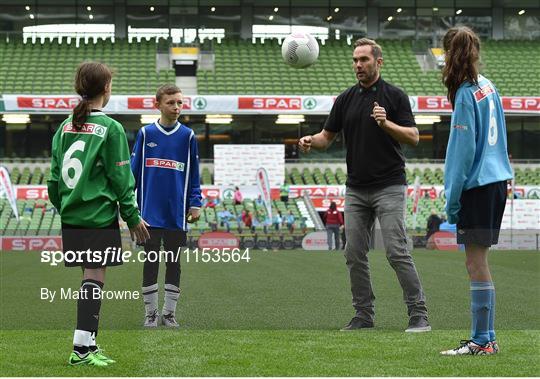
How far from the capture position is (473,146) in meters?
5.46

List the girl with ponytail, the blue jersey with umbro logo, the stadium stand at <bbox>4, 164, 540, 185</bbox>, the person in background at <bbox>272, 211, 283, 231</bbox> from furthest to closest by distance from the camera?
the stadium stand at <bbox>4, 164, 540, 185</bbox> < the person in background at <bbox>272, 211, 283, 231</bbox> < the blue jersey with umbro logo < the girl with ponytail

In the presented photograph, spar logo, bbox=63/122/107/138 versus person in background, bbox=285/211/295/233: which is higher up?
spar logo, bbox=63/122/107/138

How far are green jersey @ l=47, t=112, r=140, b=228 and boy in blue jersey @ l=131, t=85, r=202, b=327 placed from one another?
1.93 m

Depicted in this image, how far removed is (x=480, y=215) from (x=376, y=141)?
5.29 feet

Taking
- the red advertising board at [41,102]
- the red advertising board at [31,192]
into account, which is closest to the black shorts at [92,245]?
the red advertising board at [31,192]

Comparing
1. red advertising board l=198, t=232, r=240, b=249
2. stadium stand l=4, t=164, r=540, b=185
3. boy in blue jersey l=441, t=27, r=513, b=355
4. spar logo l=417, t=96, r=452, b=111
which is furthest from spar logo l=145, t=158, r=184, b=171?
spar logo l=417, t=96, r=452, b=111

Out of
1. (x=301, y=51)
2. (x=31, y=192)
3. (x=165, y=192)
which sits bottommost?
(x=31, y=192)

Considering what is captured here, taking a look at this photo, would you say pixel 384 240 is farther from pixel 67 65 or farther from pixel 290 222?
pixel 67 65

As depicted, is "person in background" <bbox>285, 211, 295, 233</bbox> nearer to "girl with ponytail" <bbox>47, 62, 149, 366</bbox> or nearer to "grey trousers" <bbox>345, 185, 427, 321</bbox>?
"grey trousers" <bbox>345, 185, 427, 321</bbox>

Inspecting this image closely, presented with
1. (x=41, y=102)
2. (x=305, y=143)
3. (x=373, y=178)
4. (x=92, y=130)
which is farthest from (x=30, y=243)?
(x=92, y=130)

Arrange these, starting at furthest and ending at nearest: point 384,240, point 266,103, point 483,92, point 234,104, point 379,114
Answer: point 266,103, point 234,104, point 384,240, point 379,114, point 483,92

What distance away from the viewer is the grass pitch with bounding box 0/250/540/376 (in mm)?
5016

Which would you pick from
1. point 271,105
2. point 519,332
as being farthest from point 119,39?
point 519,332

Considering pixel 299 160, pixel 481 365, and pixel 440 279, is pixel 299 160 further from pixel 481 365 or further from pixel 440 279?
pixel 481 365
